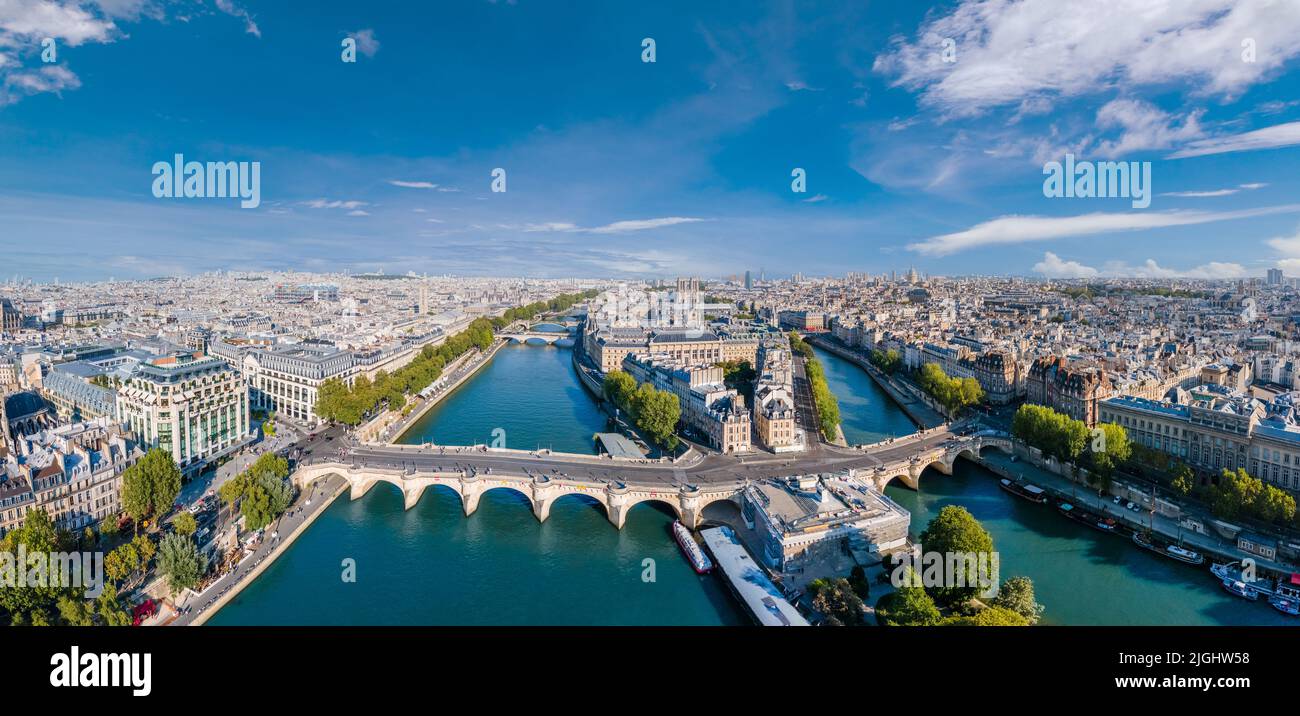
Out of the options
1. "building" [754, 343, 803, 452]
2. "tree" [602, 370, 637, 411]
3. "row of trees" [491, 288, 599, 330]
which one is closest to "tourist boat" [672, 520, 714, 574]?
"building" [754, 343, 803, 452]

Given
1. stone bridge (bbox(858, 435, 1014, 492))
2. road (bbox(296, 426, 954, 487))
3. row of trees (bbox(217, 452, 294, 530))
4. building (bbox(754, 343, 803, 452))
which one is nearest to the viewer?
row of trees (bbox(217, 452, 294, 530))

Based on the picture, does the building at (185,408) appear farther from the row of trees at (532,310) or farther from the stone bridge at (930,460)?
the row of trees at (532,310)

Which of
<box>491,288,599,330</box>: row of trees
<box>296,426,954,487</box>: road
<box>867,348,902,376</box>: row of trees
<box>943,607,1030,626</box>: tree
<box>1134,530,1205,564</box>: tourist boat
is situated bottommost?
<box>1134,530,1205,564</box>: tourist boat

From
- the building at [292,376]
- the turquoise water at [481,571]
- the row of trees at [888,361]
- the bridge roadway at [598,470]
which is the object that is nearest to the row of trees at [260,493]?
the turquoise water at [481,571]

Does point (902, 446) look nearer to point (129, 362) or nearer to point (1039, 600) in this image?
point (1039, 600)

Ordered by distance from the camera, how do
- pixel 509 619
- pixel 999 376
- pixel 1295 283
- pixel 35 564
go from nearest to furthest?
pixel 35 564
pixel 509 619
pixel 999 376
pixel 1295 283

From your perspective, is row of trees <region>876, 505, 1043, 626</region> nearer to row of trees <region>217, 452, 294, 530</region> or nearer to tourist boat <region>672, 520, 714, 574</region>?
tourist boat <region>672, 520, 714, 574</region>

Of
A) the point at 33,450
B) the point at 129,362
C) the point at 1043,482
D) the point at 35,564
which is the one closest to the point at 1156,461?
the point at 1043,482
